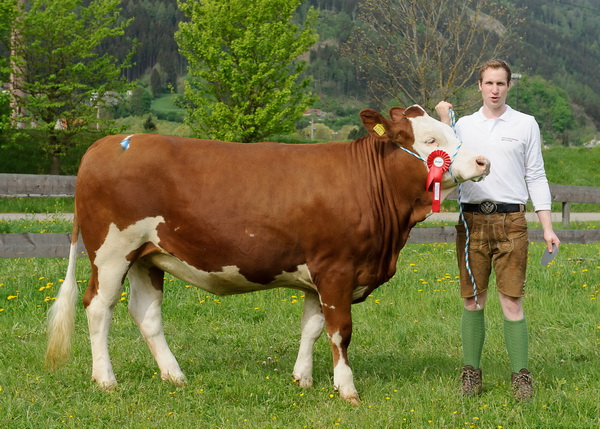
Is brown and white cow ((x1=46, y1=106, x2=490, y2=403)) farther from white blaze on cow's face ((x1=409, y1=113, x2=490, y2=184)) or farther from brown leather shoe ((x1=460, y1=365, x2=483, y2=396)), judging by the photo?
brown leather shoe ((x1=460, y1=365, x2=483, y2=396))

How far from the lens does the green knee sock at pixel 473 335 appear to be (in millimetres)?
4996

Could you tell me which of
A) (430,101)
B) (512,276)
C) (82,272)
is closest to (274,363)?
(512,276)

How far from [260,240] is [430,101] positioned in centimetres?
2013

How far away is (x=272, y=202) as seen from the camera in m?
4.79

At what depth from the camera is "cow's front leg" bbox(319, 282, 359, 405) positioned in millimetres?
4797

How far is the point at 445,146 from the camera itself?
4.79m

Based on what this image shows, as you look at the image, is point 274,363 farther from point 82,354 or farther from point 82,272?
point 82,272

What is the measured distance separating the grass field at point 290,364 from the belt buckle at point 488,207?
1234 millimetres

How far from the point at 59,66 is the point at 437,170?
22.7 metres

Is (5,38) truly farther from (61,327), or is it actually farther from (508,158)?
(508,158)

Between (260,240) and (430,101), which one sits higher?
(260,240)

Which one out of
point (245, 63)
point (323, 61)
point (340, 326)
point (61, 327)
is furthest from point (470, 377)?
point (323, 61)

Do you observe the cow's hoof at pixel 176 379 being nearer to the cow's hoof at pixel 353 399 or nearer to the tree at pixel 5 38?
the cow's hoof at pixel 353 399

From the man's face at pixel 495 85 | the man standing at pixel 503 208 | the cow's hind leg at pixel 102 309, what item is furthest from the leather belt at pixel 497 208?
the cow's hind leg at pixel 102 309
